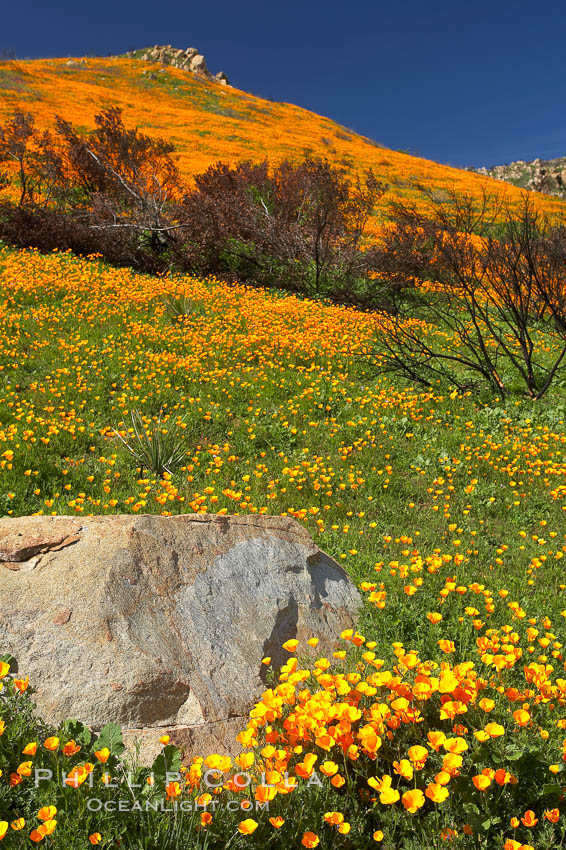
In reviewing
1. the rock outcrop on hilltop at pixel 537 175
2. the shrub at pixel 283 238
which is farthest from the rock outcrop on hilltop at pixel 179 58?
the shrub at pixel 283 238

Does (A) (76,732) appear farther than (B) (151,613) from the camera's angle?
No

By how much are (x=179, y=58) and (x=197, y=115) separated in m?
34.1

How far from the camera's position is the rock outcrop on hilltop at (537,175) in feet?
168

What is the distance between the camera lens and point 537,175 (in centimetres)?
5847

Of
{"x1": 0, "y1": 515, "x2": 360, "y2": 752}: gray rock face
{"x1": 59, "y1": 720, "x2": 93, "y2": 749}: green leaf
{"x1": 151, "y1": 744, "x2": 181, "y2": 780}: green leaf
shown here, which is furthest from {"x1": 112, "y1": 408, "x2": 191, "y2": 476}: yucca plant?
{"x1": 151, "y1": 744, "x2": 181, "y2": 780}: green leaf

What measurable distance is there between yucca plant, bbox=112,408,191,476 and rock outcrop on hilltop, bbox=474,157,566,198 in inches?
1899

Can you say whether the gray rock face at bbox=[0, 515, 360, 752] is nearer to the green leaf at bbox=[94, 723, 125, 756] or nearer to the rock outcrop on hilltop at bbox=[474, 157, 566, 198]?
the green leaf at bbox=[94, 723, 125, 756]

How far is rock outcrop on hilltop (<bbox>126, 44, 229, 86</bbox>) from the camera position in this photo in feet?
215

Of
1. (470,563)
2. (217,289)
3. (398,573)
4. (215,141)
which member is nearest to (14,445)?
(398,573)

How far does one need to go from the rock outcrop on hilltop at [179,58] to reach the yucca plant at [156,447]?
236 feet

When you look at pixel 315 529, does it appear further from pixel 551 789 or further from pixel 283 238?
pixel 283 238

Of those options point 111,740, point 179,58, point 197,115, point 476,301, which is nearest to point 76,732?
point 111,740

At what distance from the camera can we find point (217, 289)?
1344cm

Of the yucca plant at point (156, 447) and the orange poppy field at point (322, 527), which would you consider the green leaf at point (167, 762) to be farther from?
the yucca plant at point (156, 447)
